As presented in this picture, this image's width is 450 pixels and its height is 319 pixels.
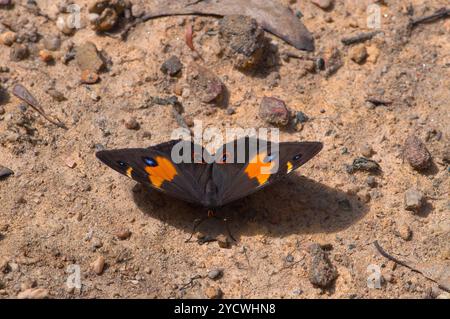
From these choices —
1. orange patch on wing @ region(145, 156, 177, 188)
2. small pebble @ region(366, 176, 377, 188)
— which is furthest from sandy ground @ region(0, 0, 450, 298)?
orange patch on wing @ region(145, 156, 177, 188)

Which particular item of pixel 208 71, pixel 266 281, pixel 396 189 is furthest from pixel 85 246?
pixel 396 189

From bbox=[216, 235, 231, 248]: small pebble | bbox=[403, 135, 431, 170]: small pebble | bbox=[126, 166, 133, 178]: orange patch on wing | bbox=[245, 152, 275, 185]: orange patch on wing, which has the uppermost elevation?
bbox=[403, 135, 431, 170]: small pebble

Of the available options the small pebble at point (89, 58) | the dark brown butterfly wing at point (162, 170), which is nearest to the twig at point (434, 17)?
the dark brown butterfly wing at point (162, 170)

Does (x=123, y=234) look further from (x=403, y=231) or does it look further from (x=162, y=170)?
(x=403, y=231)

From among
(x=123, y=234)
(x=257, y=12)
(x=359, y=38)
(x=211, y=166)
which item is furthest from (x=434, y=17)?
(x=123, y=234)

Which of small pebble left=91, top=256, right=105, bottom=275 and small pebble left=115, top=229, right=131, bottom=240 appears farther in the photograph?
small pebble left=115, top=229, right=131, bottom=240

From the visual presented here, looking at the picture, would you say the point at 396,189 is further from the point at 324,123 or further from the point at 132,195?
the point at 132,195

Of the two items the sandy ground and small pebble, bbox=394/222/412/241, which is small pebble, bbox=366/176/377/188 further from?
small pebble, bbox=394/222/412/241
